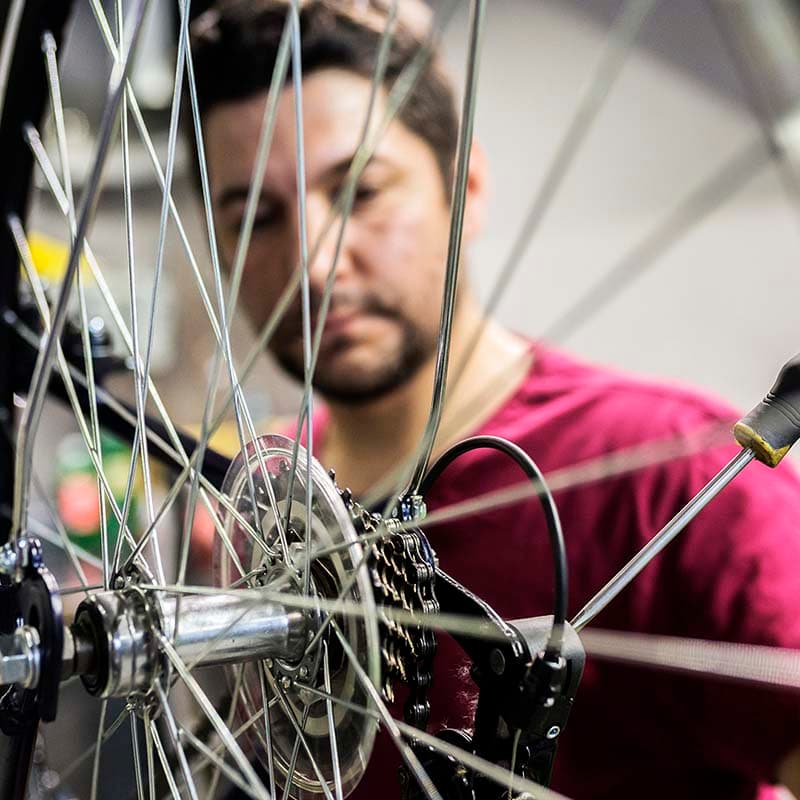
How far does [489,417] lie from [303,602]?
14.5 inches

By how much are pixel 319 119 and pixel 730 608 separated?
0.36 m

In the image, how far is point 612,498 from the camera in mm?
573

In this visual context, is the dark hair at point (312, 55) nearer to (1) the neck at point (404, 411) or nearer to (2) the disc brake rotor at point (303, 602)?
(1) the neck at point (404, 411)

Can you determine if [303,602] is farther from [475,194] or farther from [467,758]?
[475,194]

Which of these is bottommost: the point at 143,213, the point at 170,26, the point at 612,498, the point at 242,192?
the point at 612,498

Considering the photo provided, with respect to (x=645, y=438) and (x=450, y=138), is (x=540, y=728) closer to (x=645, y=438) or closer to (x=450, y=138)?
(x=645, y=438)

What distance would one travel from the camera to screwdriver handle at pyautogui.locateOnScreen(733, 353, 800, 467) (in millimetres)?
237

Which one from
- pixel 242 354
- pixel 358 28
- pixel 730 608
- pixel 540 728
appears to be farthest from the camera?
pixel 242 354

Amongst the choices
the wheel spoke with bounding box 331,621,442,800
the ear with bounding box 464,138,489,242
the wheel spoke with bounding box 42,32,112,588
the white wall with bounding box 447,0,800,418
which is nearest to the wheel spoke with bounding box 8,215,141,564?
the wheel spoke with bounding box 42,32,112,588

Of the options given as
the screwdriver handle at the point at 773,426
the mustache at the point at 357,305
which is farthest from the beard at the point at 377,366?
the screwdriver handle at the point at 773,426

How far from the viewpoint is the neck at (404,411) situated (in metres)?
0.67

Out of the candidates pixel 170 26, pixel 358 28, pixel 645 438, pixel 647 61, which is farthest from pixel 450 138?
pixel 170 26

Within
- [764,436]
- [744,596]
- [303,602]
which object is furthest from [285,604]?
[744,596]

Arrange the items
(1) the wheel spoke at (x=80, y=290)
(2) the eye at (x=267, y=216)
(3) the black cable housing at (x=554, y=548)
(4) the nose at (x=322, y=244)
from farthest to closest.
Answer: (2) the eye at (x=267, y=216) → (4) the nose at (x=322, y=244) → (1) the wheel spoke at (x=80, y=290) → (3) the black cable housing at (x=554, y=548)
